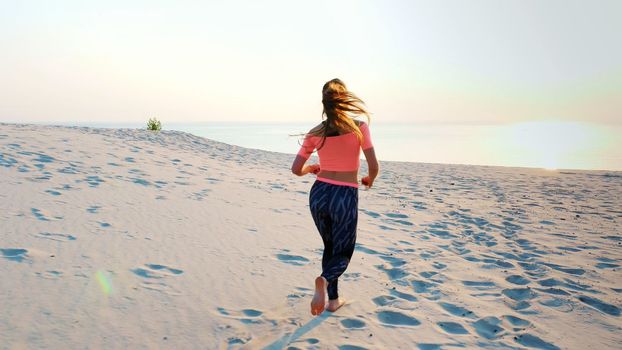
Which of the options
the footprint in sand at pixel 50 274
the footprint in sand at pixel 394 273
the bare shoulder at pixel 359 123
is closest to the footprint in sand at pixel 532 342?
the footprint in sand at pixel 394 273

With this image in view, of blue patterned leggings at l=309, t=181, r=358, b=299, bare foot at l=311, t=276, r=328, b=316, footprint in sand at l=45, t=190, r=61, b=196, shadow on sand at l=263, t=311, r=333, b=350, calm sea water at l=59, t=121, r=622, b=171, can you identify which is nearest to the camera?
shadow on sand at l=263, t=311, r=333, b=350

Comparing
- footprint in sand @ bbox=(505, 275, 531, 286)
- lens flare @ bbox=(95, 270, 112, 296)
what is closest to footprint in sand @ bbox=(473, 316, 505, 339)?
footprint in sand @ bbox=(505, 275, 531, 286)

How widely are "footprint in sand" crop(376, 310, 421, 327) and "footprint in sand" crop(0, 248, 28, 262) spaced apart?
334 centimetres

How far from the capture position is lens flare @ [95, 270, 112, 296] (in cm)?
373

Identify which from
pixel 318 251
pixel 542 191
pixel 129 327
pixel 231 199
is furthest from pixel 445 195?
pixel 129 327

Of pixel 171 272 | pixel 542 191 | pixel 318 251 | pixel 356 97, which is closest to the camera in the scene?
pixel 356 97

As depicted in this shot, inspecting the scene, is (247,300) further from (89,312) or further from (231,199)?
(231,199)

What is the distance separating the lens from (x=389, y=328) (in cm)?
348

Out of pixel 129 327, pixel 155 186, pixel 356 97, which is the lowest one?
pixel 129 327

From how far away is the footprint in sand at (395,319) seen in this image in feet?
11.7

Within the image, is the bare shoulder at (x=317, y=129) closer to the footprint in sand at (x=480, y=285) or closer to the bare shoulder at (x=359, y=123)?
the bare shoulder at (x=359, y=123)

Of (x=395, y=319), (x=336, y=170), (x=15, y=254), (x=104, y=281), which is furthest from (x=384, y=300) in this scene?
(x=15, y=254)

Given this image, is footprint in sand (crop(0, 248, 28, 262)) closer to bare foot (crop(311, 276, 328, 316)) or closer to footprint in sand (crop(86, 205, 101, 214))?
footprint in sand (crop(86, 205, 101, 214))

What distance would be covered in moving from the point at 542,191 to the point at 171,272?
35.0 feet
